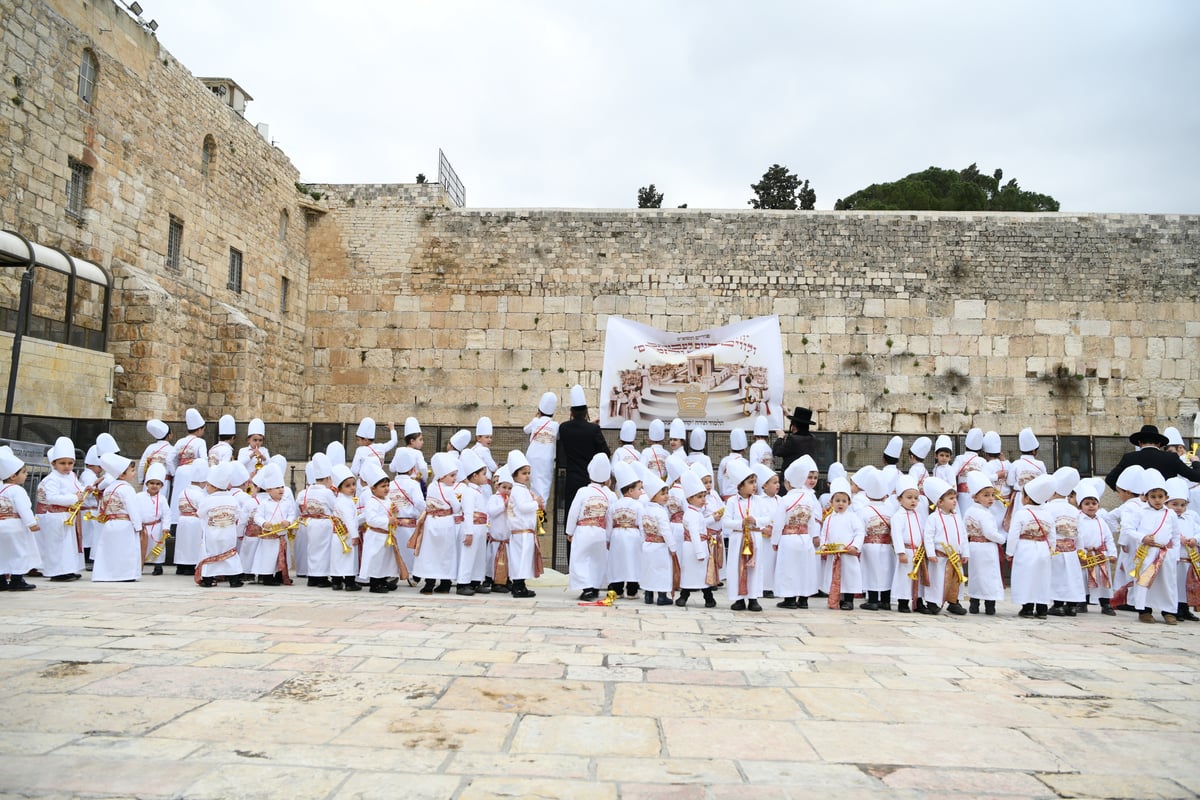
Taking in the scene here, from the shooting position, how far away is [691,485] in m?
7.98

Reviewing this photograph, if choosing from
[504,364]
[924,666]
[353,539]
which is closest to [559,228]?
[504,364]

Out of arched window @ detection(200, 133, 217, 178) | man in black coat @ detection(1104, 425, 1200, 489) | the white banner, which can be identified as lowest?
man in black coat @ detection(1104, 425, 1200, 489)

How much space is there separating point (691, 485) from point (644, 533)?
588 mm

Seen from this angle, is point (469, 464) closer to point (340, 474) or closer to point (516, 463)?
point (516, 463)

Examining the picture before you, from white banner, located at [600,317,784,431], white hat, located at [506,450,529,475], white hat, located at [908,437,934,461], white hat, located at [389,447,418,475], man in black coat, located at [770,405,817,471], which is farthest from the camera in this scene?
white banner, located at [600,317,784,431]

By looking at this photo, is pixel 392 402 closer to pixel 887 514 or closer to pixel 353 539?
pixel 353 539

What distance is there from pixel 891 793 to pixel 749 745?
2.08ft

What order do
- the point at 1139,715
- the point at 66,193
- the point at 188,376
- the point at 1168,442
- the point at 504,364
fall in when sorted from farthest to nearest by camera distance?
the point at 504,364
the point at 188,376
the point at 66,193
the point at 1168,442
the point at 1139,715

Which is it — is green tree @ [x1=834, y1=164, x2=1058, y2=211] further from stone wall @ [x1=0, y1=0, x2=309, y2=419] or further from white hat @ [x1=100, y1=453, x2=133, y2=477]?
white hat @ [x1=100, y1=453, x2=133, y2=477]

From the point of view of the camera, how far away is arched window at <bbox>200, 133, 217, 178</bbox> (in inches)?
598

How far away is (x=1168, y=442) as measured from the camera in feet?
31.9

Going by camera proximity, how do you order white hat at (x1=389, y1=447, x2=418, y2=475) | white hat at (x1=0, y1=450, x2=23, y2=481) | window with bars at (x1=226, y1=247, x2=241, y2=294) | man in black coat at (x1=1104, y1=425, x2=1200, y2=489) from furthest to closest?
window with bars at (x1=226, y1=247, x2=241, y2=294)
white hat at (x1=389, y1=447, x2=418, y2=475)
man in black coat at (x1=1104, y1=425, x2=1200, y2=489)
white hat at (x1=0, y1=450, x2=23, y2=481)

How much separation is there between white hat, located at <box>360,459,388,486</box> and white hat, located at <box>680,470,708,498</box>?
286 cm

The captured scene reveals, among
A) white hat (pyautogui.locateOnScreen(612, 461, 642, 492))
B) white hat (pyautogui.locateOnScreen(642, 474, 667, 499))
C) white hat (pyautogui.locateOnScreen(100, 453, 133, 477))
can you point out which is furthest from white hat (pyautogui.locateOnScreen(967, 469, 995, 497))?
white hat (pyautogui.locateOnScreen(100, 453, 133, 477))
